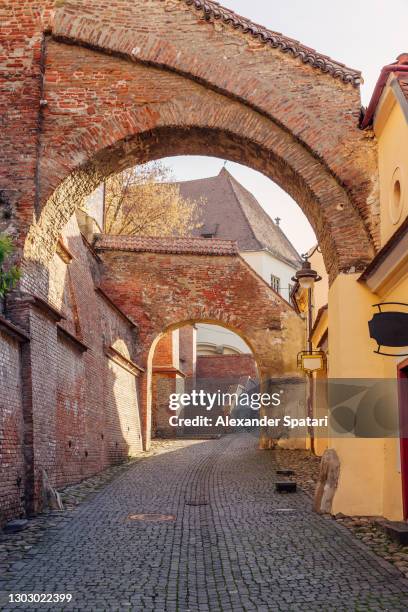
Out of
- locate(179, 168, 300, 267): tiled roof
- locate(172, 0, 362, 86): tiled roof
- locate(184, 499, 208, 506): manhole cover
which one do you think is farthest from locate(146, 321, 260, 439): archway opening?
locate(172, 0, 362, 86): tiled roof

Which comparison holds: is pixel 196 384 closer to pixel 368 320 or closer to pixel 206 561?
pixel 368 320

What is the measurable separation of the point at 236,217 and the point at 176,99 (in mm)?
37889

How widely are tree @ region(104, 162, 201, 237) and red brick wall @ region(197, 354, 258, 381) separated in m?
12.5

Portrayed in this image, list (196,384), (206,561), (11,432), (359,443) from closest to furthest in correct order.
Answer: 1. (206,561)
2. (11,432)
3. (359,443)
4. (196,384)

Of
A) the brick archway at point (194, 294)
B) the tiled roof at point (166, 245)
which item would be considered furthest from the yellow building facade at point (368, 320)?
the tiled roof at point (166, 245)

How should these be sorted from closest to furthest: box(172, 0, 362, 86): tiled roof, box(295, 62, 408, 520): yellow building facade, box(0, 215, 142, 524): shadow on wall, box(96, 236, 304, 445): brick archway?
box(295, 62, 408, 520): yellow building facade
box(0, 215, 142, 524): shadow on wall
box(172, 0, 362, 86): tiled roof
box(96, 236, 304, 445): brick archway

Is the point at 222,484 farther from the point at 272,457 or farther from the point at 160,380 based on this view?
the point at 160,380

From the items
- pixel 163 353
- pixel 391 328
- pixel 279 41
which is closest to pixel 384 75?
pixel 279 41

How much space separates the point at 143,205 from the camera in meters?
33.3

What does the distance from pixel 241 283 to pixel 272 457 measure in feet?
20.2

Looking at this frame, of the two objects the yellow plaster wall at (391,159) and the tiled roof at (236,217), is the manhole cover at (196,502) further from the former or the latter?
the tiled roof at (236,217)

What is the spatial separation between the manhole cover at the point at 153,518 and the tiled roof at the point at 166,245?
586 inches

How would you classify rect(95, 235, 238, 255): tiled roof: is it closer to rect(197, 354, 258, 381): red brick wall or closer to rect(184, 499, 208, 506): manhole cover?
rect(184, 499, 208, 506): manhole cover

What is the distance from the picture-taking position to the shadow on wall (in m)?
10.4
